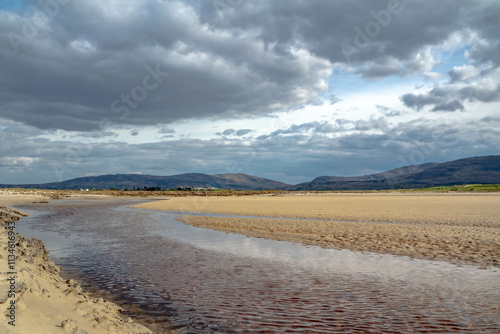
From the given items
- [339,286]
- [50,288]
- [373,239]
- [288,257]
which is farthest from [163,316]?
[373,239]

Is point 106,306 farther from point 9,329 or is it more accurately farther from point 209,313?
point 9,329

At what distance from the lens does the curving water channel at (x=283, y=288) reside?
7.72 m

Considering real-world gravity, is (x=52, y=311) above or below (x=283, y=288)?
above

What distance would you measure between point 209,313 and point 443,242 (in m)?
15.0

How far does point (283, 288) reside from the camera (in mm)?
10430

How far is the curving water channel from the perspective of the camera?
25.3ft

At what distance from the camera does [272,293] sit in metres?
9.93

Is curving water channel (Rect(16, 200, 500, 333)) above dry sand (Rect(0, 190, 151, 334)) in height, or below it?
below

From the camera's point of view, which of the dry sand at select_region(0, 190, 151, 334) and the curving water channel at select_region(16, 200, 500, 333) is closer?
the dry sand at select_region(0, 190, 151, 334)

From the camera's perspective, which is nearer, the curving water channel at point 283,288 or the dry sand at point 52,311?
the dry sand at point 52,311

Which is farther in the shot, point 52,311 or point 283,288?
point 283,288

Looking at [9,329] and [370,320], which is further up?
[9,329]

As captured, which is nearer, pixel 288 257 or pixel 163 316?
pixel 163 316

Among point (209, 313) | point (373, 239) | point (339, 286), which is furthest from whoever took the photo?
point (373, 239)
